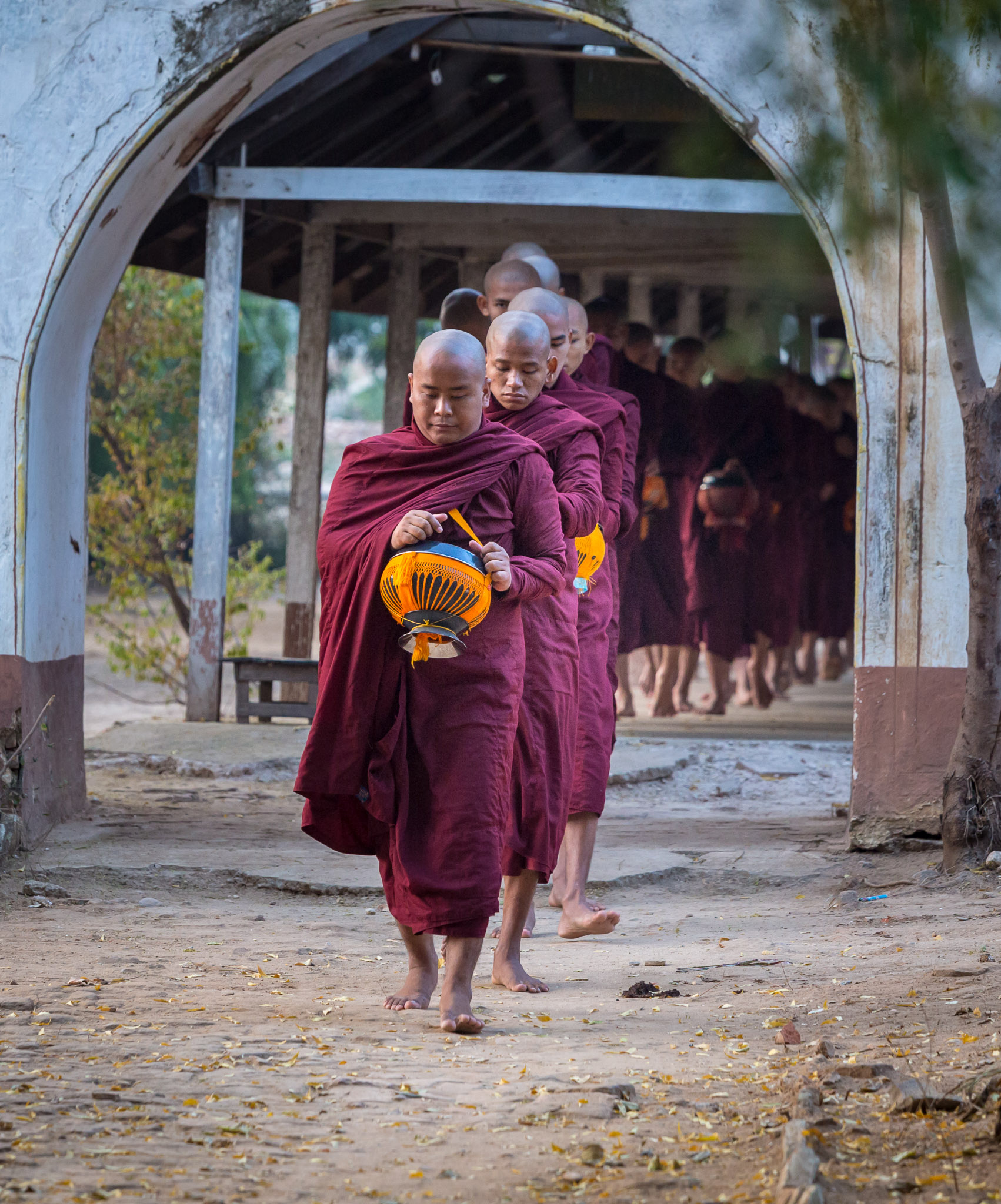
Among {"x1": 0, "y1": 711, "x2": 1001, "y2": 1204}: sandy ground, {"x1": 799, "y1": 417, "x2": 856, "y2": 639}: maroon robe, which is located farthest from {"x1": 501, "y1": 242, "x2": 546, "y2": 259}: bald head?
{"x1": 799, "y1": 417, "x2": 856, "y2": 639}: maroon robe

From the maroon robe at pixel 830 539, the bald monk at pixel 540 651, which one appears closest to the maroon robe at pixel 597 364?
the bald monk at pixel 540 651

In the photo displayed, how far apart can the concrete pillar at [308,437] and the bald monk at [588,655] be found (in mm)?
4493

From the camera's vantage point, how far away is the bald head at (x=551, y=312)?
13.3ft

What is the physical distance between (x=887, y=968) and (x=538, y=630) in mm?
1198

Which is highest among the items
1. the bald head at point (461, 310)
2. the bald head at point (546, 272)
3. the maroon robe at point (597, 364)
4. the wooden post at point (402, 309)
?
the wooden post at point (402, 309)

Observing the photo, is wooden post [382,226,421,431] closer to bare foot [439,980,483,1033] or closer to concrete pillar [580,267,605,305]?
concrete pillar [580,267,605,305]

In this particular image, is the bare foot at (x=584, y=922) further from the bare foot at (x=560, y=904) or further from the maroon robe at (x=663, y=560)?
the maroon robe at (x=663, y=560)

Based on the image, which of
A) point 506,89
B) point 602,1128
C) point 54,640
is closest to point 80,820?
point 54,640

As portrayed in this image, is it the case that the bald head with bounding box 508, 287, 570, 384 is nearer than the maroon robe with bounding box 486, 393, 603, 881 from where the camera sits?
No

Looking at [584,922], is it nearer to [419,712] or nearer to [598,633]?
[598,633]

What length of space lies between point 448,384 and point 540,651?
73cm

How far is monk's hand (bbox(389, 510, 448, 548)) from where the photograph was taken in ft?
9.85

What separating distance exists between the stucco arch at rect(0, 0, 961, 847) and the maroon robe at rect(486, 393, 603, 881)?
1.57 m

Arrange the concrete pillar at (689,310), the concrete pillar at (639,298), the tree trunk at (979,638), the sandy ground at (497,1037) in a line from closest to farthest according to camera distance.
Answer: the sandy ground at (497,1037) < the tree trunk at (979,638) < the concrete pillar at (639,298) < the concrete pillar at (689,310)
